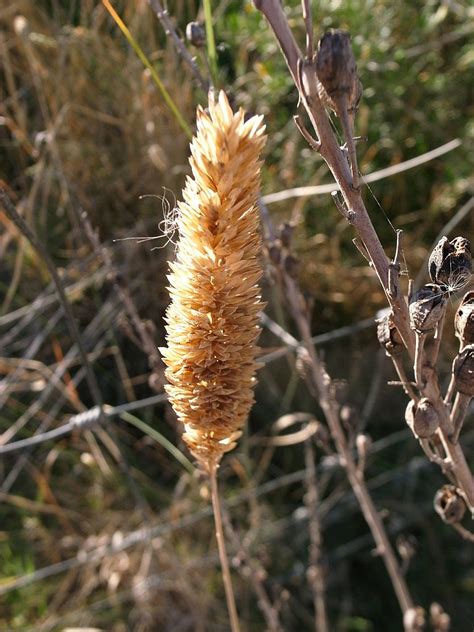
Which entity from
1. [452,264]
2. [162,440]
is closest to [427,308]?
[452,264]

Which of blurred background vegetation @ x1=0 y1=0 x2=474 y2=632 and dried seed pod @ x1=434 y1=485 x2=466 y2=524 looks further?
blurred background vegetation @ x1=0 y1=0 x2=474 y2=632

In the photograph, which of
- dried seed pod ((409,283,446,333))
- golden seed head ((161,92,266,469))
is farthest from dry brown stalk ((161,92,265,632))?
dried seed pod ((409,283,446,333))

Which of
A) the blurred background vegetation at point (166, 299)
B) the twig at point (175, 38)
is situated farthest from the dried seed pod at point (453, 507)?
the blurred background vegetation at point (166, 299)

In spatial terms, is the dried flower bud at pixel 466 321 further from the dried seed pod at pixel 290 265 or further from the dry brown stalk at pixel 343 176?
the dried seed pod at pixel 290 265

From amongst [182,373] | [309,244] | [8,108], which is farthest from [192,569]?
[8,108]

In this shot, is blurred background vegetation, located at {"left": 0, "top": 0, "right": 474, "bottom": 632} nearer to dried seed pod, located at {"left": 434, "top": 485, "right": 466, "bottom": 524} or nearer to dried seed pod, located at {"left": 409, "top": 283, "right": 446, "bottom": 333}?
dried seed pod, located at {"left": 434, "top": 485, "right": 466, "bottom": 524}

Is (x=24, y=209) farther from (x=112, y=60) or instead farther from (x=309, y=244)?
(x=309, y=244)
